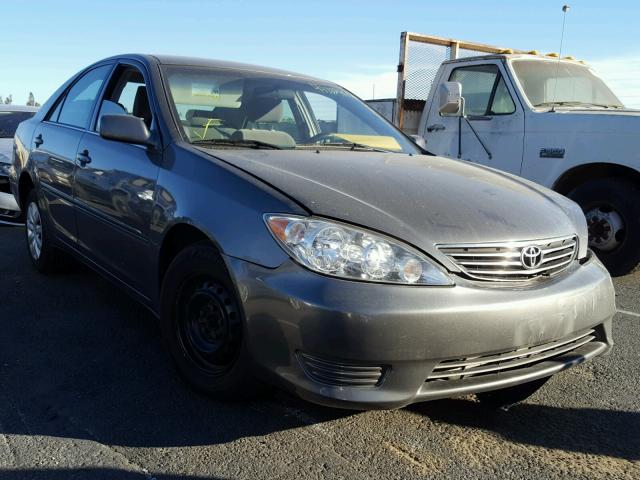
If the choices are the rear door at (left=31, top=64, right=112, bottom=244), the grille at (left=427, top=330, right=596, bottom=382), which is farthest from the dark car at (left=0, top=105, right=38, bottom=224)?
the grille at (left=427, top=330, right=596, bottom=382)

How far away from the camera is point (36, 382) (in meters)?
3.07

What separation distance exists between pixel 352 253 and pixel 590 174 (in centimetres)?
411

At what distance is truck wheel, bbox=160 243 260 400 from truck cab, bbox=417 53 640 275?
377 cm

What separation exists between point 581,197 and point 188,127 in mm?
3746

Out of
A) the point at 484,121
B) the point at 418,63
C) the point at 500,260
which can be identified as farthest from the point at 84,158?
the point at 418,63

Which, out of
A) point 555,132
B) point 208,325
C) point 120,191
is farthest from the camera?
point 555,132

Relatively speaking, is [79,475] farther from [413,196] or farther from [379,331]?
[413,196]

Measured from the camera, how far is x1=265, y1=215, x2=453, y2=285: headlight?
230 cm

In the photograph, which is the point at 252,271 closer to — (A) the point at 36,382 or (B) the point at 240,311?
(B) the point at 240,311

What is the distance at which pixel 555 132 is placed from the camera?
5.64m

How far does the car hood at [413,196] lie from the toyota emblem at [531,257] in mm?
52

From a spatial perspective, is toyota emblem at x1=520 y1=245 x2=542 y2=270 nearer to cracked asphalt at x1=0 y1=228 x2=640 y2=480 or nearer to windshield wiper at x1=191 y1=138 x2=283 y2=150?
cracked asphalt at x1=0 y1=228 x2=640 y2=480

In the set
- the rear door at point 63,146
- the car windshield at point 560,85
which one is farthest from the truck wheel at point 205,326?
the car windshield at point 560,85

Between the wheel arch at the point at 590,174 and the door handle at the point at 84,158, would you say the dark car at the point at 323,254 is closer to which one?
the door handle at the point at 84,158
